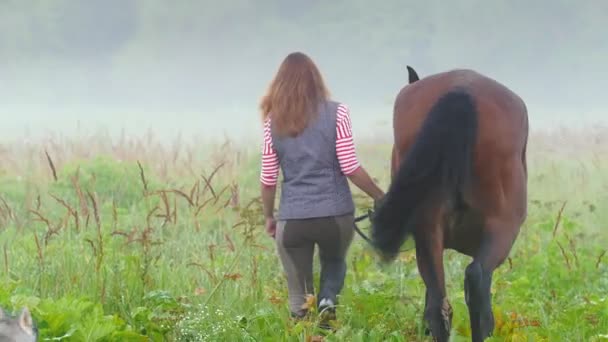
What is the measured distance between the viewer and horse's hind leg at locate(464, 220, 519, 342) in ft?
18.6

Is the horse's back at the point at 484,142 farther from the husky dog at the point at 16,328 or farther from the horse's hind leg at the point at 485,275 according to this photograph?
the husky dog at the point at 16,328

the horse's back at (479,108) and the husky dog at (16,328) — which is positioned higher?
the horse's back at (479,108)

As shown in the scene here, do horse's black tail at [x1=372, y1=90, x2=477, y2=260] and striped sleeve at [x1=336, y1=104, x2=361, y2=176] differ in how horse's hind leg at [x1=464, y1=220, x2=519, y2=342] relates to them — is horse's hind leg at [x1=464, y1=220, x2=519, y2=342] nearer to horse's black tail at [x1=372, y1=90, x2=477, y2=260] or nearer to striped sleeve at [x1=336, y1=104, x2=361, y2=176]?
horse's black tail at [x1=372, y1=90, x2=477, y2=260]

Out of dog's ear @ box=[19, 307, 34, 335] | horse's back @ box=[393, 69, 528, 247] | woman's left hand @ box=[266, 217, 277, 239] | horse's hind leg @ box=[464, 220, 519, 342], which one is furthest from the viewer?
woman's left hand @ box=[266, 217, 277, 239]

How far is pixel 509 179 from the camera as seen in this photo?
19.3ft

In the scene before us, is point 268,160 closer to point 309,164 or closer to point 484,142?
point 309,164

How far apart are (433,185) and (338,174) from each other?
2.54 feet

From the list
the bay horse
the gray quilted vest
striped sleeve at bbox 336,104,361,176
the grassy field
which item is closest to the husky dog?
the grassy field

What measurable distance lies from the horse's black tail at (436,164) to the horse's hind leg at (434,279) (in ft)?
0.34

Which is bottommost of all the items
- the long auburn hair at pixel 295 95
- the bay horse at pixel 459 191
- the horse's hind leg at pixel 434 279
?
the horse's hind leg at pixel 434 279

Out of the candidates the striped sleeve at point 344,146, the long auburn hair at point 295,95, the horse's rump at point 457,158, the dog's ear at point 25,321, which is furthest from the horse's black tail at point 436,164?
the dog's ear at point 25,321

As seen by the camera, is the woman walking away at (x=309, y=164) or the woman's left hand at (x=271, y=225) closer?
the woman walking away at (x=309, y=164)

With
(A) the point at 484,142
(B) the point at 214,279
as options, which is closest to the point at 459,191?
(A) the point at 484,142

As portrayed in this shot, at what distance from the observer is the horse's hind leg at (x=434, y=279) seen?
19.2 ft
